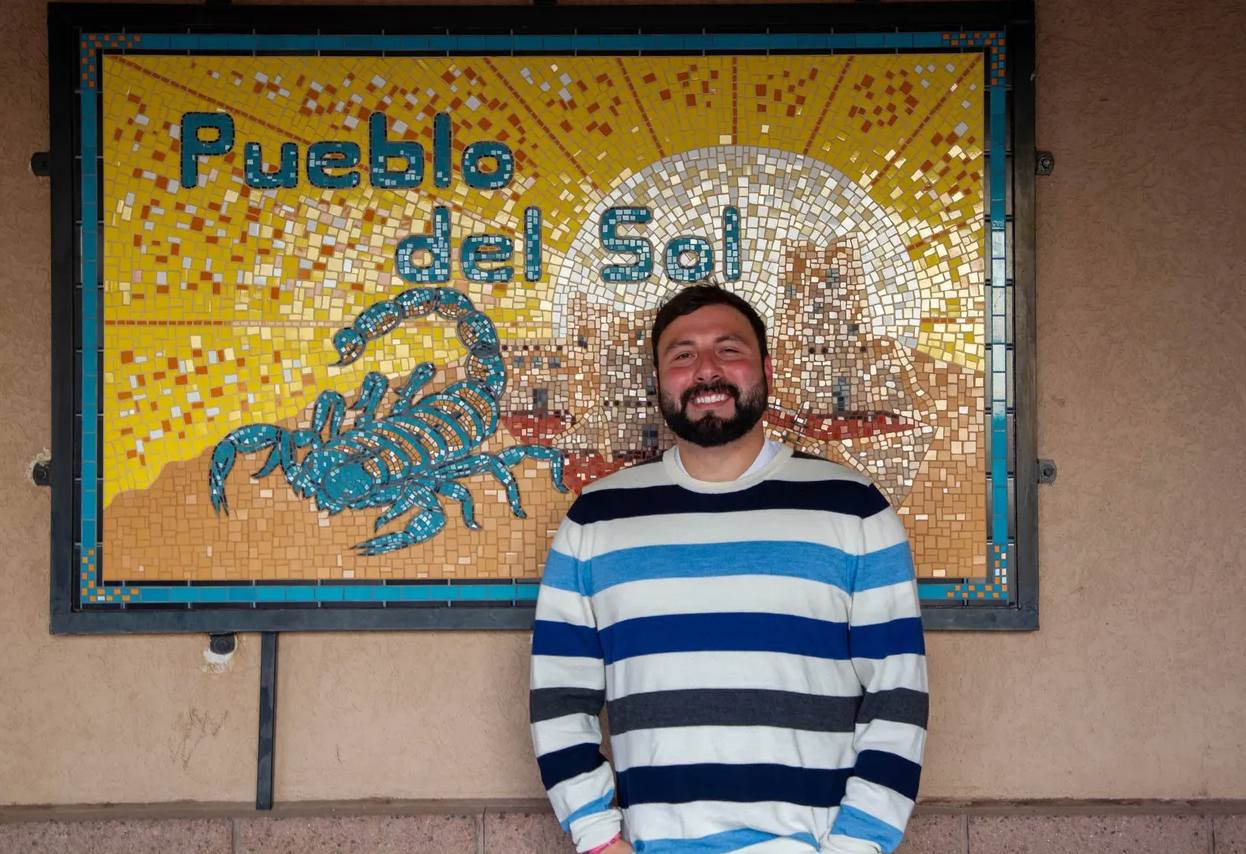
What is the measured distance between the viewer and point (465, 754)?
7.43 feet

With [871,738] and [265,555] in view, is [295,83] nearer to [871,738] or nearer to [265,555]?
[265,555]

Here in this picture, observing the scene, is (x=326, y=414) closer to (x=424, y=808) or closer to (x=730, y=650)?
(x=424, y=808)

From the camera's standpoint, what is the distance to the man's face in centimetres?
181

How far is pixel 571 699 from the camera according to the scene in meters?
1.80

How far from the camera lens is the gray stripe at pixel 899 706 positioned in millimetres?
1671

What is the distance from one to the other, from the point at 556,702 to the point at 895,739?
24.1 inches

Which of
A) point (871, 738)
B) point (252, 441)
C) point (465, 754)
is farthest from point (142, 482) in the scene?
point (871, 738)

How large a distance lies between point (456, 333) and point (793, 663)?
3.59 feet

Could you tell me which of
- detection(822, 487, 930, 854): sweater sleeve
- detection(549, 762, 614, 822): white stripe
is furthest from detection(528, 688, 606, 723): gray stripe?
detection(822, 487, 930, 854): sweater sleeve

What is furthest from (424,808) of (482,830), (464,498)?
(464,498)

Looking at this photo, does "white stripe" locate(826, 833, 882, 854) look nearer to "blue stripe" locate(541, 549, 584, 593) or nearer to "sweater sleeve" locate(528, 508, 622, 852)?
"sweater sleeve" locate(528, 508, 622, 852)

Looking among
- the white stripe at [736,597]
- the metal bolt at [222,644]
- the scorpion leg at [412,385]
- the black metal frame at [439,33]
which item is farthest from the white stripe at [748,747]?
the metal bolt at [222,644]

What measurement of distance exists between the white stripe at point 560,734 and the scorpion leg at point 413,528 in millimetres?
614

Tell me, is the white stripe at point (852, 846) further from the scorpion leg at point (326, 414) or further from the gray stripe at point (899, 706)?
the scorpion leg at point (326, 414)
